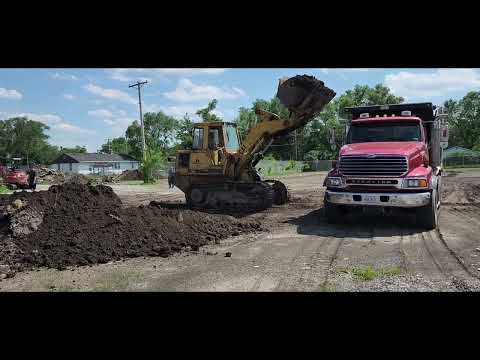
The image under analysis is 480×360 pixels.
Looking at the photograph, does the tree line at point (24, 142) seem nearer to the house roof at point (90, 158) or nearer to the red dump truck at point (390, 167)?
the house roof at point (90, 158)

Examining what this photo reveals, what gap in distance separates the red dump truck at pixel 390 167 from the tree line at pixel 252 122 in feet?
91.3

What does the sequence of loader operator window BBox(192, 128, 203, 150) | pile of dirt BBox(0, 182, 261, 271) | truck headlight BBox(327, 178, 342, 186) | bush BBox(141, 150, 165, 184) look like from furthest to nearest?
bush BBox(141, 150, 165, 184)
loader operator window BBox(192, 128, 203, 150)
truck headlight BBox(327, 178, 342, 186)
pile of dirt BBox(0, 182, 261, 271)

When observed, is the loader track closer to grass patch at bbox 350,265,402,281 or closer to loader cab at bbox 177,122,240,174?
loader cab at bbox 177,122,240,174

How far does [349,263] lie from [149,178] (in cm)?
3150

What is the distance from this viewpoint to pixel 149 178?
37.0 metres

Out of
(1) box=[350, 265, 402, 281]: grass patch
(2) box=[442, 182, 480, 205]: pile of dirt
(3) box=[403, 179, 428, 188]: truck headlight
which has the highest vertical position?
(3) box=[403, 179, 428, 188]: truck headlight

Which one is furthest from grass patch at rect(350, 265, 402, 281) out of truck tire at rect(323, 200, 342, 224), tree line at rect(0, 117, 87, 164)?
tree line at rect(0, 117, 87, 164)

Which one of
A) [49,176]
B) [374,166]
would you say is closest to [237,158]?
[374,166]

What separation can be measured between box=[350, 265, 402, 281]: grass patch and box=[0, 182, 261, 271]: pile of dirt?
3499mm

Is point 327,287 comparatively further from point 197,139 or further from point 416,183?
point 197,139

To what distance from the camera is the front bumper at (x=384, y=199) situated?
30.3 feet

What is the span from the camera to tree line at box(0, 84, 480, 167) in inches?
2483

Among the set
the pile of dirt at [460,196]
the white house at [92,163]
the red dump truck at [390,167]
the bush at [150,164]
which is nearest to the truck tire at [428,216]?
the red dump truck at [390,167]
